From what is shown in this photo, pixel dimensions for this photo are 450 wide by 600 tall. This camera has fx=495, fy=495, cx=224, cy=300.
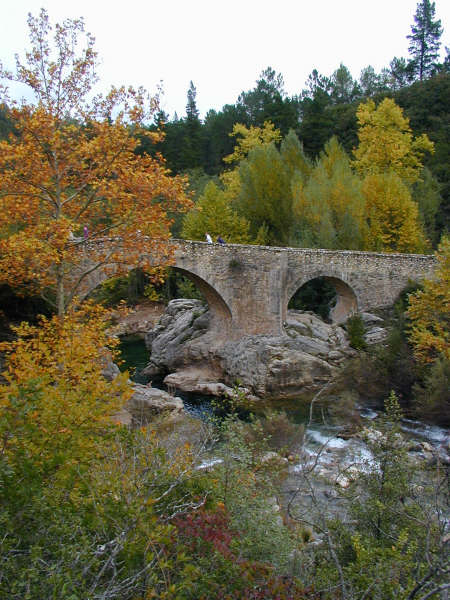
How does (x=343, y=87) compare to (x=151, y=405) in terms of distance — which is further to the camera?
(x=343, y=87)

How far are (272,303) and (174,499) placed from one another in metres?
15.0

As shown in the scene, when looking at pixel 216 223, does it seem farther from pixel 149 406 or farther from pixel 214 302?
pixel 149 406

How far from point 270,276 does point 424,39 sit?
145 feet

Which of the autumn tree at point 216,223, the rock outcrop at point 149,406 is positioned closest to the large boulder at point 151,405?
the rock outcrop at point 149,406

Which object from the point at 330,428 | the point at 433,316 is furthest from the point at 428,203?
the point at 330,428

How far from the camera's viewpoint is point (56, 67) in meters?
7.40

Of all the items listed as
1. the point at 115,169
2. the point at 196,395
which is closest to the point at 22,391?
the point at 115,169

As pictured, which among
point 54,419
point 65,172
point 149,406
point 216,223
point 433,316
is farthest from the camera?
point 216,223

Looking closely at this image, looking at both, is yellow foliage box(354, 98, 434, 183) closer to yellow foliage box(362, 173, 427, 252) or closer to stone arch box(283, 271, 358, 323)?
yellow foliage box(362, 173, 427, 252)

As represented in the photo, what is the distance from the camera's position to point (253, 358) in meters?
17.7

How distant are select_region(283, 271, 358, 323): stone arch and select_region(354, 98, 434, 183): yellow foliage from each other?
9.43 meters

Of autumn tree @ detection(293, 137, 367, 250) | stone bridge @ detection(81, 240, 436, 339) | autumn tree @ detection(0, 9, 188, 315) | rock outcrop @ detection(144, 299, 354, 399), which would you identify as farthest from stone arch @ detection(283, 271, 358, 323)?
autumn tree @ detection(0, 9, 188, 315)

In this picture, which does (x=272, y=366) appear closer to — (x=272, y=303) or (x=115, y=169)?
(x=272, y=303)

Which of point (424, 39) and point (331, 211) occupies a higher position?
point (424, 39)
